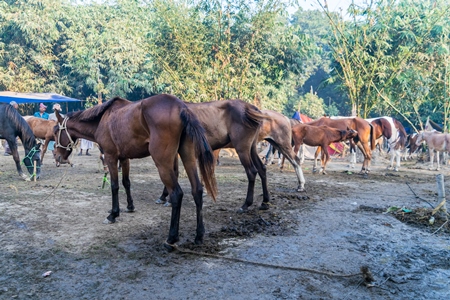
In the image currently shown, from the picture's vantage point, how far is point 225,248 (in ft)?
14.7

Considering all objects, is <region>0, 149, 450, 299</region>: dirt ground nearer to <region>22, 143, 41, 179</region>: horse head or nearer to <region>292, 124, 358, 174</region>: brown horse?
<region>22, 143, 41, 179</region>: horse head

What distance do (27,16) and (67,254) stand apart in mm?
22967

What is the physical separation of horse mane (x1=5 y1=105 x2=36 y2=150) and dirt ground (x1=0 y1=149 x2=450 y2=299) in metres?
1.77

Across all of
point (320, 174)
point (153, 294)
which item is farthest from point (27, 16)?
point (153, 294)

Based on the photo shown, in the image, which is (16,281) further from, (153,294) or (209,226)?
(209,226)

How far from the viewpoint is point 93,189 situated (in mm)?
8055

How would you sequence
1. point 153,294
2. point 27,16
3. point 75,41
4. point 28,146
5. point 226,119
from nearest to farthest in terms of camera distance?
point 153,294, point 226,119, point 28,146, point 27,16, point 75,41

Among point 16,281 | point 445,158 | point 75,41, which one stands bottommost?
point 16,281

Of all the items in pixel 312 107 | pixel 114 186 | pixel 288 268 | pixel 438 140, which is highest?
pixel 312 107

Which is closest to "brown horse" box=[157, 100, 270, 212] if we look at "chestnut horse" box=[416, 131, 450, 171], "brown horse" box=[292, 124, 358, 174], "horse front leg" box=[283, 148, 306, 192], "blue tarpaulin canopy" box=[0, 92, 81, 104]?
"horse front leg" box=[283, 148, 306, 192]

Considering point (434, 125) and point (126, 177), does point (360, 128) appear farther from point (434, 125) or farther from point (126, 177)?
point (126, 177)

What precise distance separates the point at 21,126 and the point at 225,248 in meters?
7.27

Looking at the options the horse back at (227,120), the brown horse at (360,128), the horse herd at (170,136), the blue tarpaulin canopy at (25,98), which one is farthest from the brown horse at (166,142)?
the blue tarpaulin canopy at (25,98)

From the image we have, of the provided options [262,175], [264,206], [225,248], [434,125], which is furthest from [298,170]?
[434,125]
